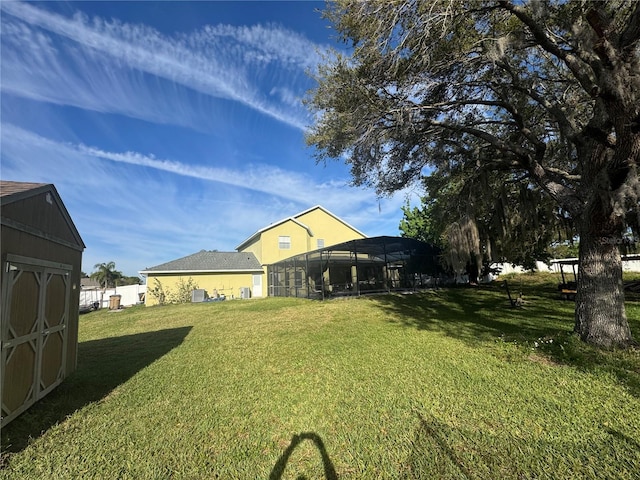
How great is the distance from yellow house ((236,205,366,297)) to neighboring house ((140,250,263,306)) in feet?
3.07

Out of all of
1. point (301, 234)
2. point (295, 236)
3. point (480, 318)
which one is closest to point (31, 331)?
point (480, 318)

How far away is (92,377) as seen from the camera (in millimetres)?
5055

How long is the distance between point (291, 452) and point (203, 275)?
19880 millimetres

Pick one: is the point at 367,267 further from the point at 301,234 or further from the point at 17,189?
the point at 17,189

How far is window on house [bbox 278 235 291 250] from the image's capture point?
73.0 feet

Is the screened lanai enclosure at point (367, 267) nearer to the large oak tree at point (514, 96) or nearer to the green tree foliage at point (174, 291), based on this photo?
the green tree foliage at point (174, 291)

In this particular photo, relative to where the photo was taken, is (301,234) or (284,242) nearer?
(284,242)

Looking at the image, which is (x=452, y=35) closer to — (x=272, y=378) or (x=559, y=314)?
(x=272, y=378)

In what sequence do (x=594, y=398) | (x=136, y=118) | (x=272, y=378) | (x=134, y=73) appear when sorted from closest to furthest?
(x=594, y=398), (x=272, y=378), (x=134, y=73), (x=136, y=118)

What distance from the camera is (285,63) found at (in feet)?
26.6

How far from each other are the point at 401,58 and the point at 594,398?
5.92 m

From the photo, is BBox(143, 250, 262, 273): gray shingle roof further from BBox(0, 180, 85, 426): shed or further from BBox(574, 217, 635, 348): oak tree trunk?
BBox(574, 217, 635, 348): oak tree trunk

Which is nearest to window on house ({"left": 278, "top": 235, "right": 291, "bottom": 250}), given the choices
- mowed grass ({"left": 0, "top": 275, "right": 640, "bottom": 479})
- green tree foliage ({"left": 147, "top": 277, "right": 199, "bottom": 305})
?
green tree foliage ({"left": 147, "top": 277, "right": 199, "bottom": 305})

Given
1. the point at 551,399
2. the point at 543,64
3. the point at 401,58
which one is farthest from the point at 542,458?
the point at 543,64
